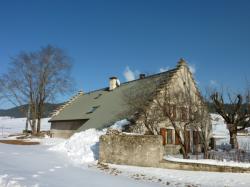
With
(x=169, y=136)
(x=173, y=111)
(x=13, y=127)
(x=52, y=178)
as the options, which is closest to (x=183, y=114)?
(x=173, y=111)

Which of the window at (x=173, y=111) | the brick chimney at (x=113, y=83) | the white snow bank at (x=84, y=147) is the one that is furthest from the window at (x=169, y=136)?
the brick chimney at (x=113, y=83)

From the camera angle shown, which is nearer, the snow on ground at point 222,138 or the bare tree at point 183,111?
the bare tree at point 183,111

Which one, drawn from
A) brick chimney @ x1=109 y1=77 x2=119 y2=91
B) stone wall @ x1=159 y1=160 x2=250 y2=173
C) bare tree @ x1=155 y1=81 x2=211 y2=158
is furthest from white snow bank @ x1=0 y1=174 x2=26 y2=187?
brick chimney @ x1=109 y1=77 x2=119 y2=91

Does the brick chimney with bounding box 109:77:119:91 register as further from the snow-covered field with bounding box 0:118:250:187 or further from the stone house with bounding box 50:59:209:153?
the snow-covered field with bounding box 0:118:250:187

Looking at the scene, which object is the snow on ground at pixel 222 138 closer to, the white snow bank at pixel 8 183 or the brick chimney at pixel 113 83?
the brick chimney at pixel 113 83

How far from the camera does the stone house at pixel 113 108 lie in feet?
95.2

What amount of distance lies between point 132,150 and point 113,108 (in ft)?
43.7

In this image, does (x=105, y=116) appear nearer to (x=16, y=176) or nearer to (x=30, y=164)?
(x=30, y=164)

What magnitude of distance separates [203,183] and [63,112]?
99.5 ft

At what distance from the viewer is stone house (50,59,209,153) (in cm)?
2901

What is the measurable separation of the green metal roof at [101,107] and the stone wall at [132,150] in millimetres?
8466

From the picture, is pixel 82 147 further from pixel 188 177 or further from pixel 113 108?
pixel 188 177

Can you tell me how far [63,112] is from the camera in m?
42.4

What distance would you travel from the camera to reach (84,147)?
23.5 meters
